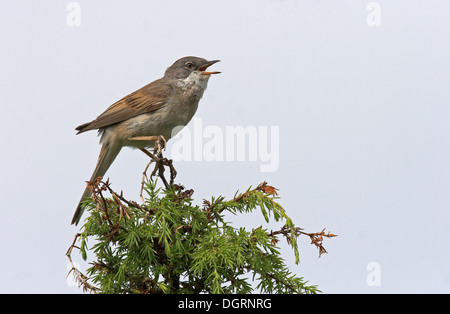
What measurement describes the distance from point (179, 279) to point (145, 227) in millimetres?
446

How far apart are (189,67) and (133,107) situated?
Answer: 2.86 feet

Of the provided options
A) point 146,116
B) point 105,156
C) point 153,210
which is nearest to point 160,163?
point 153,210

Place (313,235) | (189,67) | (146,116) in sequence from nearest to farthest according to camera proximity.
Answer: (313,235), (146,116), (189,67)

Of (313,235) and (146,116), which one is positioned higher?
(146,116)

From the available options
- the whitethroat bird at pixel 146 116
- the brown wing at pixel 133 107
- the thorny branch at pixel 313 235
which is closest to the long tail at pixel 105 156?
the whitethroat bird at pixel 146 116

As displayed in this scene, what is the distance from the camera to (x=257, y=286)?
376cm

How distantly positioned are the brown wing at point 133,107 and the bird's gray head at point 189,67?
0.25 m

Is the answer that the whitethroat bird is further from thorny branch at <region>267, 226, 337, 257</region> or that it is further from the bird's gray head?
thorny branch at <region>267, 226, 337, 257</region>

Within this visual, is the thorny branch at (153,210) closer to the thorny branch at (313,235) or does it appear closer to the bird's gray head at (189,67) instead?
the thorny branch at (313,235)

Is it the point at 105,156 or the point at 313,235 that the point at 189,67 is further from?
the point at 313,235

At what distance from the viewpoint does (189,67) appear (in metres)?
6.29
